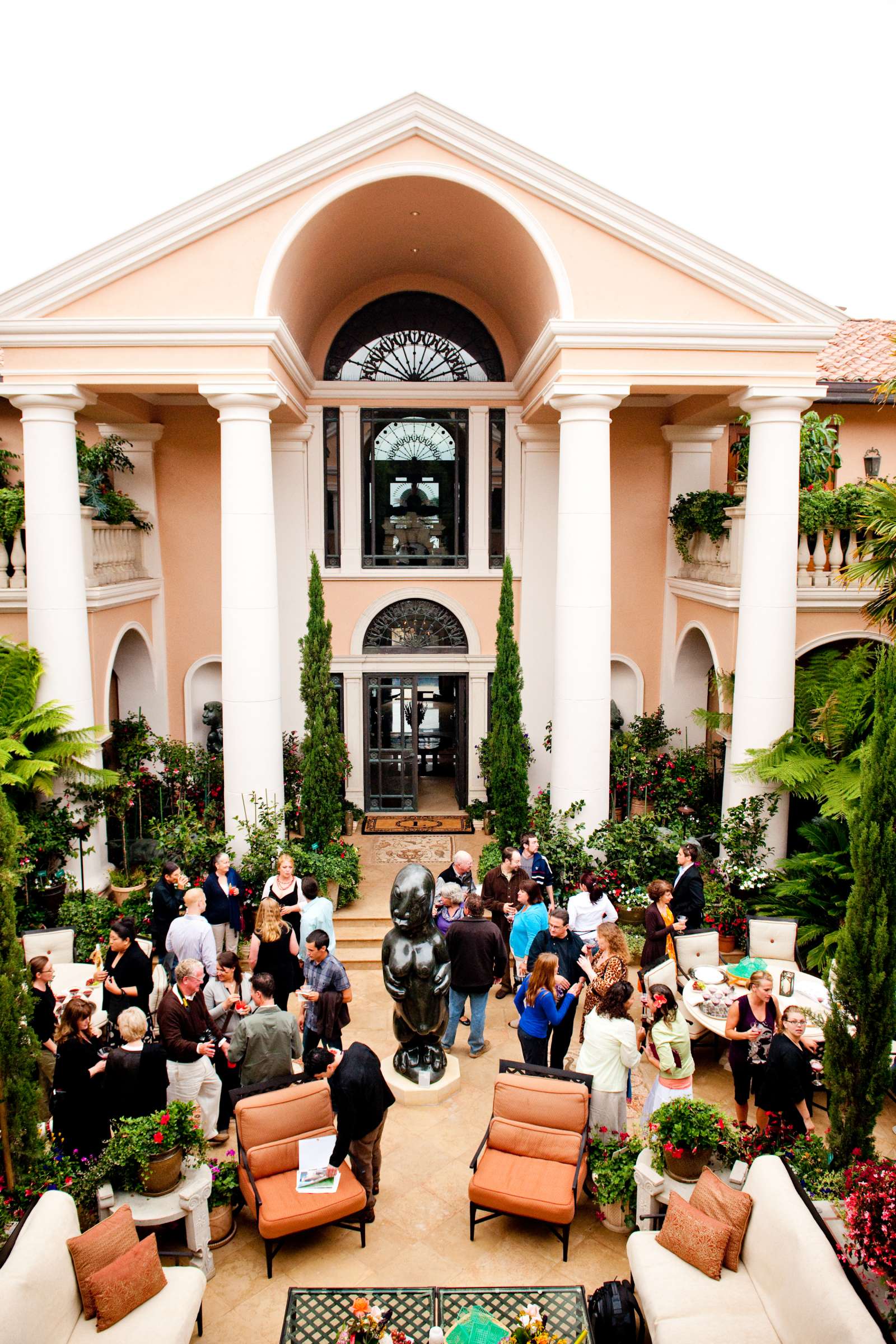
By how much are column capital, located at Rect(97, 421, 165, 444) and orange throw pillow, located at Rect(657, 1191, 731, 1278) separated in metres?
14.0

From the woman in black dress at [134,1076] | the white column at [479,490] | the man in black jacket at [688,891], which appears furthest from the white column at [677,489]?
the woman in black dress at [134,1076]

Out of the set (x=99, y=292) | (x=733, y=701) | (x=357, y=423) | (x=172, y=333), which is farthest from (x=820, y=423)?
(x=99, y=292)

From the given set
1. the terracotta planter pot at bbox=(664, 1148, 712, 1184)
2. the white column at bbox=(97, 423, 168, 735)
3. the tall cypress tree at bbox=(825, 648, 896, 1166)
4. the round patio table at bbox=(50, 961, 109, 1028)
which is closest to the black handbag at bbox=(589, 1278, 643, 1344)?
the terracotta planter pot at bbox=(664, 1148, 712, 1184)

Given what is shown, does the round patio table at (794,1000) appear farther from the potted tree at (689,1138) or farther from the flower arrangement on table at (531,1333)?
the flower arrangement on table at (531,1333)

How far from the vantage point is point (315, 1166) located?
7324 mm

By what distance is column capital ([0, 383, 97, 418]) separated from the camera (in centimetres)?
1255

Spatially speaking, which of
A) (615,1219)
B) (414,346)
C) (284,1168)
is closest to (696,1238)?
(615,1219)

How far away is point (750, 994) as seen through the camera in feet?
26.5

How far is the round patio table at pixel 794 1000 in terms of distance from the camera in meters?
9.12

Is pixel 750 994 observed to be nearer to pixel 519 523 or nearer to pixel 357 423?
pixel 519 523

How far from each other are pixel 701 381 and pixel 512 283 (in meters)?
3.66

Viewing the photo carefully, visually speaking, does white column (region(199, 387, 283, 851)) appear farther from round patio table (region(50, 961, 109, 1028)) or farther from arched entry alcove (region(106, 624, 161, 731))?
arched entry alcove (region(106, 624, 161, 731))

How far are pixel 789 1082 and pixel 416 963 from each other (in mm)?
3177

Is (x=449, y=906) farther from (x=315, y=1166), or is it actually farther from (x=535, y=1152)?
(x=315, y=1166)
